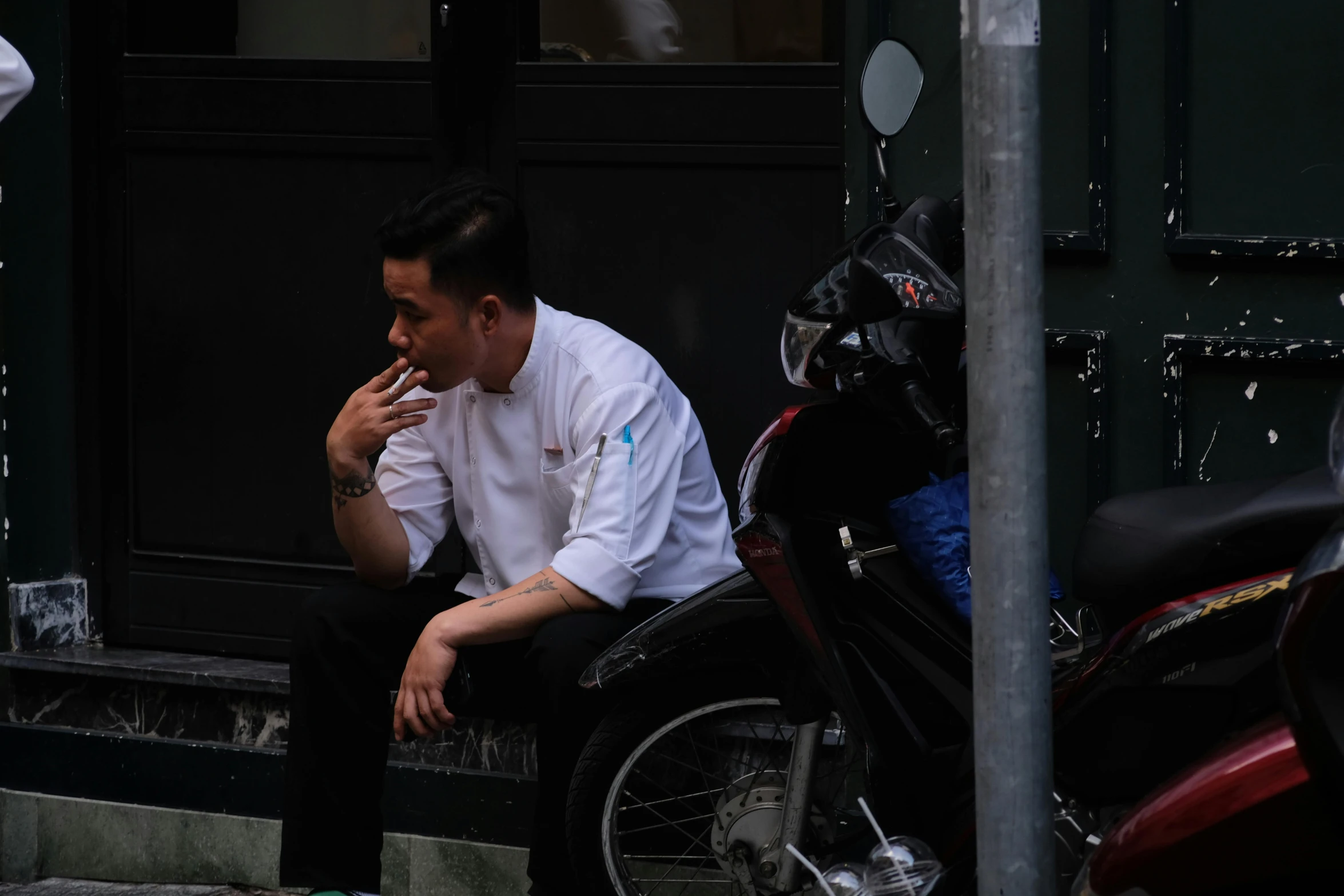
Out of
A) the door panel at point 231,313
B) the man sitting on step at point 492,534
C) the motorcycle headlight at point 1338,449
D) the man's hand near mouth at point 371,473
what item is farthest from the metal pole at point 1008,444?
the door panel at point 231,313

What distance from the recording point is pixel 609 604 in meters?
2.85

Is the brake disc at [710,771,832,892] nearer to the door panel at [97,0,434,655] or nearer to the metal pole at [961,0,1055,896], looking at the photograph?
the metal pole at [961,0,1055,896]

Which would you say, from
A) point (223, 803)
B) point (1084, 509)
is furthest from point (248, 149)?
point (1084, 509)

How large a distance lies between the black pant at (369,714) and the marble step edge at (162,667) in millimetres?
1051

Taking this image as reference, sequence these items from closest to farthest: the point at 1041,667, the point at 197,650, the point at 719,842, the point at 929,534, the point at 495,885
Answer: the point at 1041,667 < the point at 929,534 < the point at 719,842 < the point at 495,885 < the point at 197,650

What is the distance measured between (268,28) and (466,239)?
1602mm

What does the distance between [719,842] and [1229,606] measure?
3.46 feet

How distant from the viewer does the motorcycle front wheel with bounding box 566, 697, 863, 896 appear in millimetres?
2662

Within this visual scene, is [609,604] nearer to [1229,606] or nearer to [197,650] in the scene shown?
[1229,606]

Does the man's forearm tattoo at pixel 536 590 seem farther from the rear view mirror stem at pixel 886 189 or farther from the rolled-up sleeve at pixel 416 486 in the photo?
the rear view mirror stem at pixel 886 189

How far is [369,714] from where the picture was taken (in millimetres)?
2938

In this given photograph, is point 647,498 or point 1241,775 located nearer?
point 1241,775

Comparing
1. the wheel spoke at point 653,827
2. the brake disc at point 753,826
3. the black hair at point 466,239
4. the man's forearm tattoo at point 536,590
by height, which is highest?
the black hair at point 466,239

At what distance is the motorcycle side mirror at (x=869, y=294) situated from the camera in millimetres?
2100
